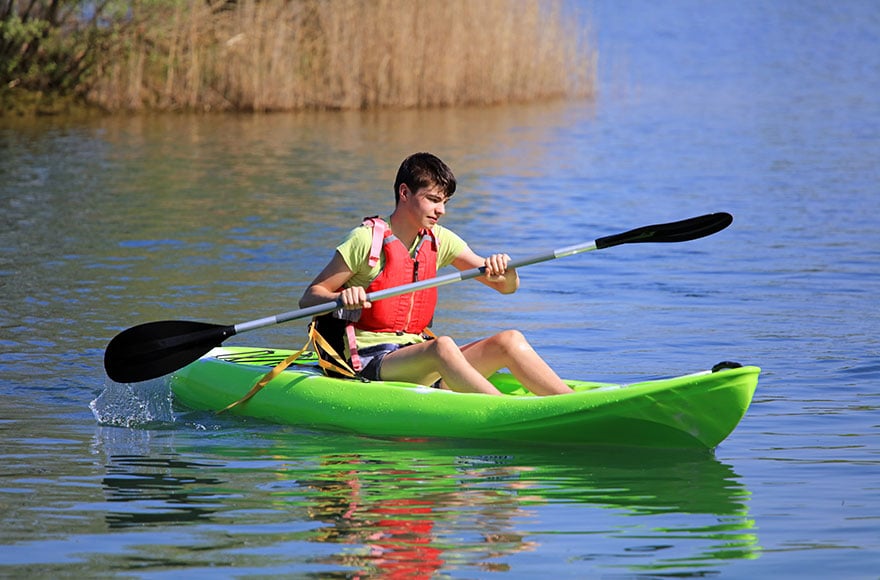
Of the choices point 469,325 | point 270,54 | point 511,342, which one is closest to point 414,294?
point 511,342

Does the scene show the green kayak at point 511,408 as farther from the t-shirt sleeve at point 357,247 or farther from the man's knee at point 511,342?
the t-shirt sleeve at point 357,247

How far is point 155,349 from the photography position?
19.0 feet

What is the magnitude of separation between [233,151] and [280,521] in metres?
10.7

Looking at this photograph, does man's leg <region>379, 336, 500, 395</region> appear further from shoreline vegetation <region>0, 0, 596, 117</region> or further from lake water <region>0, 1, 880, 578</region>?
shoreline vegetation <region>0, 0, 596, 117</region>

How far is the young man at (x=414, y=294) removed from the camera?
17.2 feet

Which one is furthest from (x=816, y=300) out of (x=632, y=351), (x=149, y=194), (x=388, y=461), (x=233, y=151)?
(x=233, y=151)

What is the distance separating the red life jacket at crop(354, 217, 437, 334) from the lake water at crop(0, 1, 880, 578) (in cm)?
49

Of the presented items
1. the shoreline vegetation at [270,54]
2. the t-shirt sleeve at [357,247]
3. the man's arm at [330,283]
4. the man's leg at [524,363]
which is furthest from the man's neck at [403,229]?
the shoreline vegetation at [270,54]

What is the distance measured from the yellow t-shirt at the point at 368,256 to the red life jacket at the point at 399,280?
2 centimetres

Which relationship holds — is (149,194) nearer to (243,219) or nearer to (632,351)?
(243,219)

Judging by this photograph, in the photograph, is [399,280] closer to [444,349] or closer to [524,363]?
[444,349]

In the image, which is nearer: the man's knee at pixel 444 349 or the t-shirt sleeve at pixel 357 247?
the man's knee at pixel 444 349

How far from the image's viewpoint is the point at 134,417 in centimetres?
592

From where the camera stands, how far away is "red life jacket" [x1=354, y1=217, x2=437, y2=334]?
5.46m
